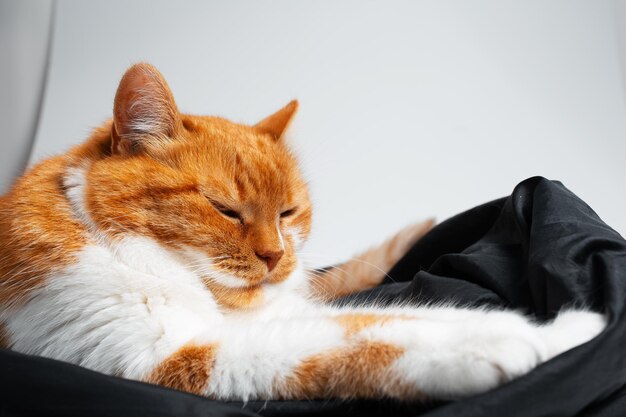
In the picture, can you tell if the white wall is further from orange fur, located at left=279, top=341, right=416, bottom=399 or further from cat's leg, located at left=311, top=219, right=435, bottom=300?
orange fur, located at left=279, top=341, right=416, bottom=399

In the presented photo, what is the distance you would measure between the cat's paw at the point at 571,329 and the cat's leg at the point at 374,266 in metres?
0.86

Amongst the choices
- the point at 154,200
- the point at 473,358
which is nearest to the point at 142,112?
the point at 154,200

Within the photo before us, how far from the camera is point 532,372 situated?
2.80ft

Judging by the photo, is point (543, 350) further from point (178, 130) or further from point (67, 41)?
point (67, 41)

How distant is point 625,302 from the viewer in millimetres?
1007

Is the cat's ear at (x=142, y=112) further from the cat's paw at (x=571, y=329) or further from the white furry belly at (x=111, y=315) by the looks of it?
the cat's paw at (x=571, y=329)

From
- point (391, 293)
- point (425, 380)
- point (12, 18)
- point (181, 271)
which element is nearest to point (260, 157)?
point (181, 271)

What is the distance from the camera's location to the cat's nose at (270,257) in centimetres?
122

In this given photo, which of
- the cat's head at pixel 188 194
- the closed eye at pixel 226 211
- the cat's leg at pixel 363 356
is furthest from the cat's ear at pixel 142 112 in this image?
the cat's leg at pixel 363 356

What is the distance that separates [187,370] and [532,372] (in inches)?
20.9

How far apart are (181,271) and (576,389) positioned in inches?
27.7

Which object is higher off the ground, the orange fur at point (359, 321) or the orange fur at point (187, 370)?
the orange fur at point (359, 321)

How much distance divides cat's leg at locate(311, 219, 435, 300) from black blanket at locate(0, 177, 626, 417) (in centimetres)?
37

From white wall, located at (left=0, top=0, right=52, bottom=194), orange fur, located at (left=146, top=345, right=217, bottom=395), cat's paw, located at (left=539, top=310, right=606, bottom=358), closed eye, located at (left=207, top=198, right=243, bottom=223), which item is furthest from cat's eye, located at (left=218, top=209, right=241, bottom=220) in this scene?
white wall, located at (left=0, top=0, right=52, bottom=194)
